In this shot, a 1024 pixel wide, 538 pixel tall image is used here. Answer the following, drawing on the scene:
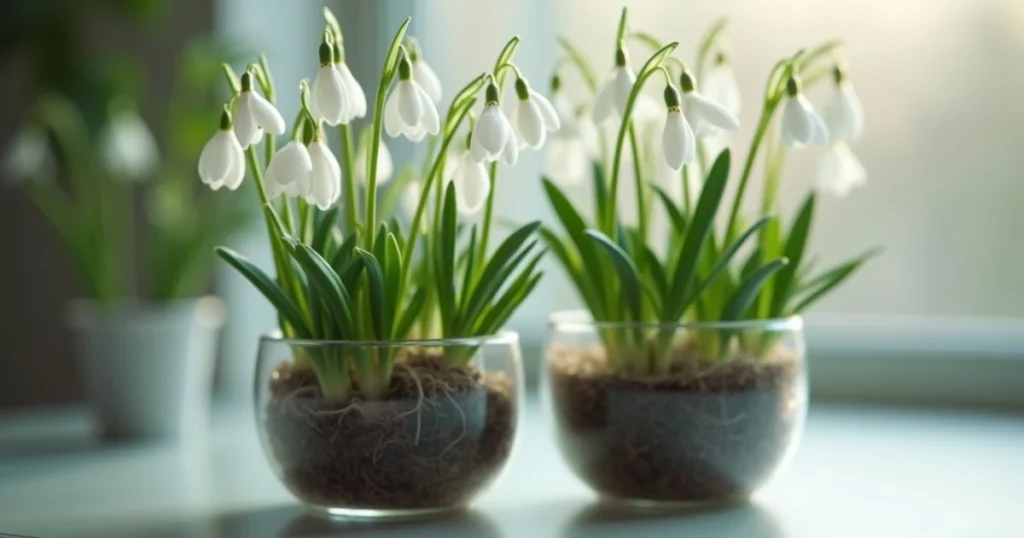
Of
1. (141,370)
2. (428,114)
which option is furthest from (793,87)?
(141,370)

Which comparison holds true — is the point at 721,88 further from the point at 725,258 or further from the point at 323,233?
the point at 323,233

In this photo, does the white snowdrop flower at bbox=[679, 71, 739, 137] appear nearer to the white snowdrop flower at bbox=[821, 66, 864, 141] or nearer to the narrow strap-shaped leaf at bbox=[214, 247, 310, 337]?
the white snowdrop flower at bbox=[821, 66, 864, 141]

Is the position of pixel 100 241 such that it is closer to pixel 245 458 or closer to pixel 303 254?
pixel 245 458

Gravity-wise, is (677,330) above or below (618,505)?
above

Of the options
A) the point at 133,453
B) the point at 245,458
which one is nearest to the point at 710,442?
the point at 245,458

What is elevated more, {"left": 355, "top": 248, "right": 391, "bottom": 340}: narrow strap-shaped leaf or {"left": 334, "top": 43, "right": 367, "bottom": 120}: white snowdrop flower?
{"left": 334, "top": 43, "right": 367, "bottom": 120}: white snowdrop flower

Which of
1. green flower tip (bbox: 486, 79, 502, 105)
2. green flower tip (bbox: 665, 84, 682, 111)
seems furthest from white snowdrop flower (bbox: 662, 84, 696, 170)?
green flower tip (bbox: 486, 79, 502, 105)
